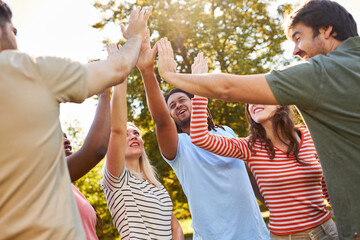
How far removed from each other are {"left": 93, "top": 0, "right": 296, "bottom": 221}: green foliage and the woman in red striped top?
377 inches

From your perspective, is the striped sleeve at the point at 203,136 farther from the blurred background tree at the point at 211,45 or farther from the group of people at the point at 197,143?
the blurred background tree at the point at 211,45

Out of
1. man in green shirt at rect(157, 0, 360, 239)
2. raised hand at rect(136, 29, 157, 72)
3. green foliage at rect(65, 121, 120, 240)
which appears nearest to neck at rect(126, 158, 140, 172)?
raised hand at rect(136, 29, 157, 72)

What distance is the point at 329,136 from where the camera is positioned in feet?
7.27

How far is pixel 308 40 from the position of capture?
250 centimetres

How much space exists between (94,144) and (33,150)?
92cm

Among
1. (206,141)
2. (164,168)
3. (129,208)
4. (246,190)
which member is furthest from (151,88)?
(164,168)

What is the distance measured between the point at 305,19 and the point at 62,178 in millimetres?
1862

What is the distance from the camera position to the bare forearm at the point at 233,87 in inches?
86.1

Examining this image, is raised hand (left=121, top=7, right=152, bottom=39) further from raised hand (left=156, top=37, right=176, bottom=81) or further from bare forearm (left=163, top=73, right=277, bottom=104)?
bare forearm (left=163, top=73, right=277, bottom=104)

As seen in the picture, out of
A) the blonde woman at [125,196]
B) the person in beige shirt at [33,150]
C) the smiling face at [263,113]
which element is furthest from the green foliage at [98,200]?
the person in beige shirt at [33,150]

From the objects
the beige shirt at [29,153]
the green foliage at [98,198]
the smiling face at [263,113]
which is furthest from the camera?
the green foliage at [98,198]

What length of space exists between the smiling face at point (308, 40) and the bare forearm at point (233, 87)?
512mm

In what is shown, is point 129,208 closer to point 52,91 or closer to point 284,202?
point 284,202

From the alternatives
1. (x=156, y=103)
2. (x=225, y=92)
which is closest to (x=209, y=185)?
(x=156, y=103)
